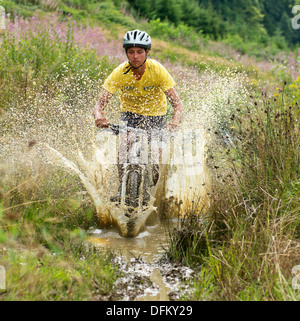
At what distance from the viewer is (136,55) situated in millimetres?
5406

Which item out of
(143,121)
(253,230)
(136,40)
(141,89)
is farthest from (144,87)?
(253,230)

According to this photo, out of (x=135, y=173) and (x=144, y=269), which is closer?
(x=144, y=269)

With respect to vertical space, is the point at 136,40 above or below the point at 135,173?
above

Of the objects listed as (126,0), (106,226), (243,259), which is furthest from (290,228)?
(126,0)

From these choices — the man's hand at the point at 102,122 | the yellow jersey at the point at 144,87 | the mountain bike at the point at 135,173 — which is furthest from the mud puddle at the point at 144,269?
the yellow jersey at the point at 144,87

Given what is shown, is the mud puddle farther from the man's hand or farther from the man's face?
the man's face

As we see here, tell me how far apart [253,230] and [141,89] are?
272cm

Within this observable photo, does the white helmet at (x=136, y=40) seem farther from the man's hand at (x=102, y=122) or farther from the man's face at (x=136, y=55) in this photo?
the man's hand at (x=102, y=122)

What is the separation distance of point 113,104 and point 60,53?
1832 mm

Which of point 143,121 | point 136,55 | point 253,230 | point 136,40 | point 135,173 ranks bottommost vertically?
point 253,230

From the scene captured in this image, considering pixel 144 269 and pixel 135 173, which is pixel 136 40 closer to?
pixel 135 173

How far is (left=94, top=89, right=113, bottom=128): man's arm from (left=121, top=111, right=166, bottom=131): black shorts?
426mm
